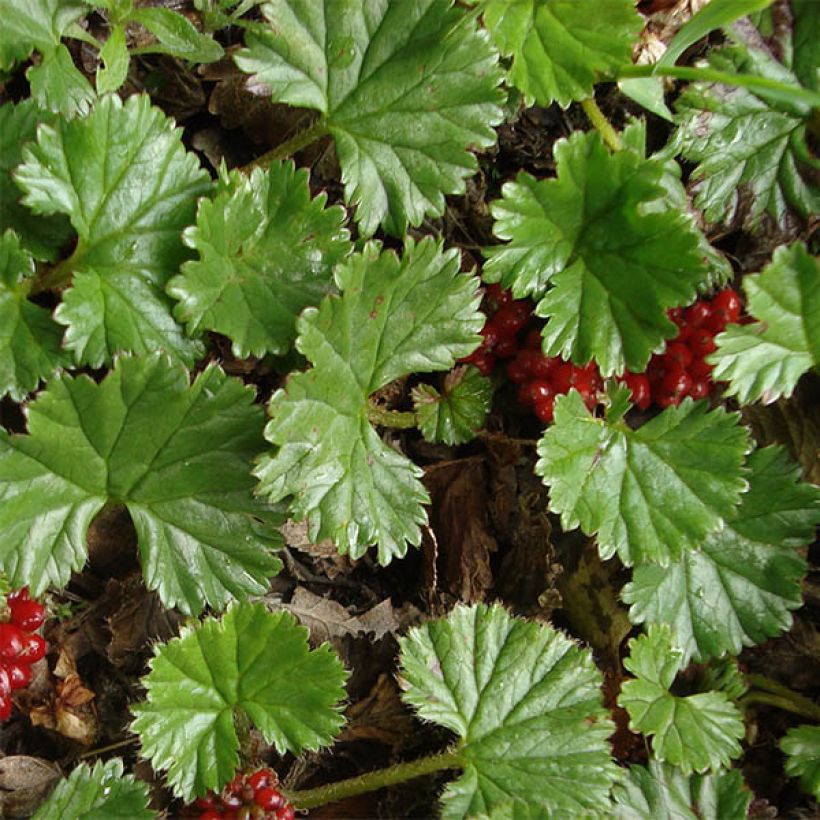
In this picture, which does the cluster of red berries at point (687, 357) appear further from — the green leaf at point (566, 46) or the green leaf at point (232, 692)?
the green leaf at point (232, 692)

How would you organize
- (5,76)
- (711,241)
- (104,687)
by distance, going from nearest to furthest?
(5,76), (104,687), (711,241)

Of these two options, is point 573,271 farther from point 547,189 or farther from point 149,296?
point 149,296

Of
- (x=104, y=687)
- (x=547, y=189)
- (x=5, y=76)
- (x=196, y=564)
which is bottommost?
(x=104, y=687)

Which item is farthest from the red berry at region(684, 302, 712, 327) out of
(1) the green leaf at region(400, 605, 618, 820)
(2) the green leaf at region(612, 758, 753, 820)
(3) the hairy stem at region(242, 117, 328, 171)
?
(2) the green leaf at region(612, 758, 753, 820)

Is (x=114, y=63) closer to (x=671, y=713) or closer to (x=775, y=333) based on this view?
(x=775, y=333)

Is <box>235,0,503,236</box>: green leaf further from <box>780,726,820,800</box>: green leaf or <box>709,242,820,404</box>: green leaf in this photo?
<box>780,726,820,800</box>: green leaf

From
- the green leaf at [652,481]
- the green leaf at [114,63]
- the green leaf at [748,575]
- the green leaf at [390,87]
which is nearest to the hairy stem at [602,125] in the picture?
Answer: the green leaf at [390,87]

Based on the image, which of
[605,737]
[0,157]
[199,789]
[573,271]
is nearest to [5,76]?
[0,157]
